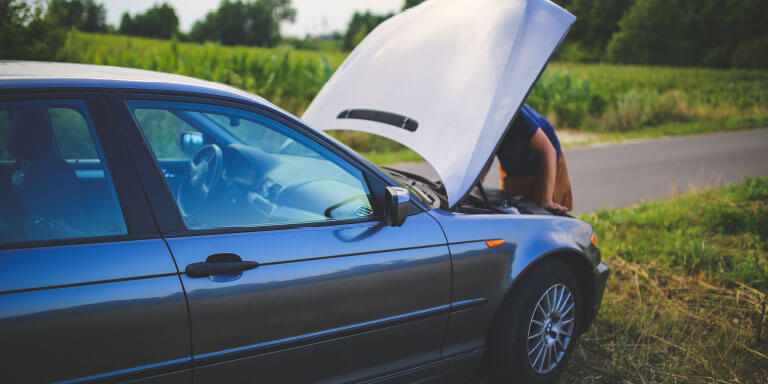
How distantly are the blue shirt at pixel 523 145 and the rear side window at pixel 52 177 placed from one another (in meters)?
2.74

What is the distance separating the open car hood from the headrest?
1.77 metres

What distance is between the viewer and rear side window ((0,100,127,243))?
1.66 m

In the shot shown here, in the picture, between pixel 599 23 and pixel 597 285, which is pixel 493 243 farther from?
pixel 599 23

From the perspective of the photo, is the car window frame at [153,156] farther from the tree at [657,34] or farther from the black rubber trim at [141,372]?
the tree at [657,34]

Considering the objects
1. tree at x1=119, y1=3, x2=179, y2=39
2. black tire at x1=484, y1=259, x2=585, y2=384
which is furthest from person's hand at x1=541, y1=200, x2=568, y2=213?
tree at x1=119, y1=3, x2=179, y2=39

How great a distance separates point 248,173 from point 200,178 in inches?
9.8

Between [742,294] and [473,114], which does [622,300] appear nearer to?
[742,294]

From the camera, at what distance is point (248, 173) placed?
2.51 m

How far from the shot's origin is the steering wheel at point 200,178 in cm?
201

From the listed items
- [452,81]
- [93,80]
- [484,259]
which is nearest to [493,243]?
[484,259]

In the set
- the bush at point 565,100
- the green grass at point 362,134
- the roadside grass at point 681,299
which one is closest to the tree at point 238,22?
the green grass at point 362,134

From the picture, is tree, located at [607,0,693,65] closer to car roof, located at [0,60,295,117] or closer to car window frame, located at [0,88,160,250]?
car roof, located at [0,60,295,117]

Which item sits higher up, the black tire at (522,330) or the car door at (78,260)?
the car door at (78,260)

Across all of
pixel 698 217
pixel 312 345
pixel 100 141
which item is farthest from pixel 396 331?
pixel 698 217
